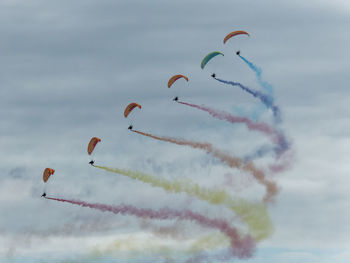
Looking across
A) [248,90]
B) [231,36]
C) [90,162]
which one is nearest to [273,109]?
[248,90]

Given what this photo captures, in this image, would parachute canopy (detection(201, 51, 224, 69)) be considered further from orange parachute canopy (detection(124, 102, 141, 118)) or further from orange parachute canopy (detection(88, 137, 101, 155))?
orange parachute canopy (detection(88, 137, 101, 155))

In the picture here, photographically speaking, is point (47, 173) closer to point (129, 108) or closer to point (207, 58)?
point (129, 108)

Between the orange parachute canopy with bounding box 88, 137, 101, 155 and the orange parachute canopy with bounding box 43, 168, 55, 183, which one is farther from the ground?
the orange parachute canopy with bounding box 88, 137, 101, 155

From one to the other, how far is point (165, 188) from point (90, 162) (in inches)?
429

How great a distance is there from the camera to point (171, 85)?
376 ft

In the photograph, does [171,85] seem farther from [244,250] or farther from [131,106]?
[244,250]

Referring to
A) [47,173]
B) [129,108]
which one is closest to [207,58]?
[129,108]

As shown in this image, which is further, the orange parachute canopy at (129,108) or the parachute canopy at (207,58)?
the parachute canopy at (207,58)

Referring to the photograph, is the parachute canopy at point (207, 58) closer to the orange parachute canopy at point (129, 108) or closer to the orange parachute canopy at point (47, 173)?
the orange parachute canopy at point (129, 108)

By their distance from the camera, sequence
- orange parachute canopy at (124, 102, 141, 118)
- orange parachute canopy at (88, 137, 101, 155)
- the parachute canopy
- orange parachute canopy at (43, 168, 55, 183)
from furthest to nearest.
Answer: orange parachute canopy at (43, 168, 55, 183)
the parachute canopy
orange parachute canopy at (124, 102, 141, 118)
orange parachute canopy at (88, 137, 101, 155)

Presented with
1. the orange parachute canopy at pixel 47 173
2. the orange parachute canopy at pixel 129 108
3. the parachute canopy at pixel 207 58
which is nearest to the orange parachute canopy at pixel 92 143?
the orange parachute canopy at pixel 129 108

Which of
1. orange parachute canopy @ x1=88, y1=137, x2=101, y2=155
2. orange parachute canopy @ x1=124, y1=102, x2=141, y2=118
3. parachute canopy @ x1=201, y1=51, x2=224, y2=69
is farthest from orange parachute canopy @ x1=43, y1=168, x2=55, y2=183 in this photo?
parachute canopy @ x1=201, y1=51, x2=224, y2=69

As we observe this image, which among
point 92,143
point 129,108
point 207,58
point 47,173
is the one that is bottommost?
point 47,173

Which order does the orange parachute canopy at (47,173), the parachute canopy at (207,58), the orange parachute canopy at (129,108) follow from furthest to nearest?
1. the orange parachute canopy at (47,173)
2. the parachute canopy at (207,58)
3. the orange parachute canopy at (129,108)
